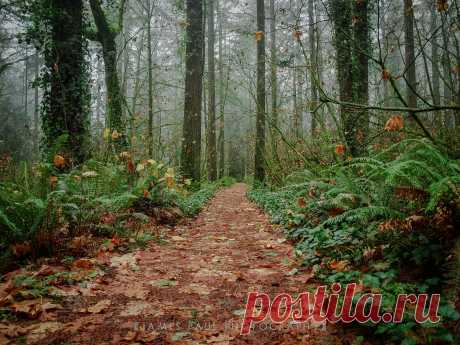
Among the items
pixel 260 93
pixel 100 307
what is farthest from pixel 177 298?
pixel 260 93

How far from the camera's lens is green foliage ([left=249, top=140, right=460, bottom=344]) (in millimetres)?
1786

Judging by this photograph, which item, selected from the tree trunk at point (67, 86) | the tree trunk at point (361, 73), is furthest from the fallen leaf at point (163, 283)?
the tree trunk at point (361, 73)

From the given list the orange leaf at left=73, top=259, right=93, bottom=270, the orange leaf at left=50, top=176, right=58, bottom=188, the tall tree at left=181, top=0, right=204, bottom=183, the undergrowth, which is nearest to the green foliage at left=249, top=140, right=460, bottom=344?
the orange leaf at left=73, top=259, right=93, bottom=270

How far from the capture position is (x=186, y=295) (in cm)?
247

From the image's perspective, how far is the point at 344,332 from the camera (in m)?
1.80

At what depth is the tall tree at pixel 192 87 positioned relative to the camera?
8828mm

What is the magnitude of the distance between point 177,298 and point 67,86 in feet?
17.2

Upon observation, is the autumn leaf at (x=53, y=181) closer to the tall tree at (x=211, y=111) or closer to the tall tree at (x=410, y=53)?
the tall tree at (x=410, y=53)

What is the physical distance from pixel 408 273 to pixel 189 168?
715cm

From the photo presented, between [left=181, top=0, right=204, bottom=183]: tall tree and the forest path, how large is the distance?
4.69 m

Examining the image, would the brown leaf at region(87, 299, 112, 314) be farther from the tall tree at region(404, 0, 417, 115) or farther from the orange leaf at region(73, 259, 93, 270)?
the tall tree at region(404, 0, 417, 115)

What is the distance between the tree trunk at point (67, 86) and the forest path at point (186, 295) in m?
3.17

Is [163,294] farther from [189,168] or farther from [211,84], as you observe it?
[211,84]

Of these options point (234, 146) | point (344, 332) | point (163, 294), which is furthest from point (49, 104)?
point (234, 146)
